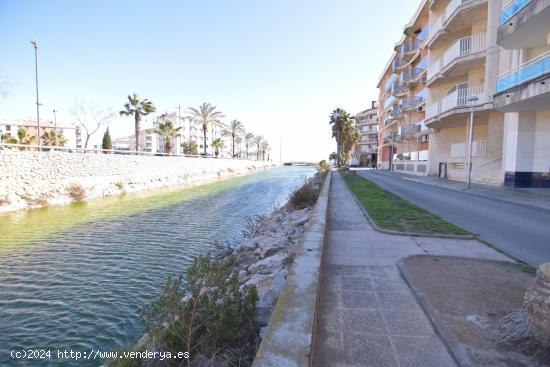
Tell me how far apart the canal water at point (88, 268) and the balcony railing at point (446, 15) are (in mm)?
20643

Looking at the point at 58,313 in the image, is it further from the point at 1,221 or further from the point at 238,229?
the point at 1,221

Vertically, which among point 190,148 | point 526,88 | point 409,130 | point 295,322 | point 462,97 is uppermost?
point 462,97

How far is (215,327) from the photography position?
287cm

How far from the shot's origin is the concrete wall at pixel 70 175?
52.0 feet

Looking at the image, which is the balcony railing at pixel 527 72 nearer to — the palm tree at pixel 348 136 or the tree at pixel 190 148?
the palm tree at pixel 348 136

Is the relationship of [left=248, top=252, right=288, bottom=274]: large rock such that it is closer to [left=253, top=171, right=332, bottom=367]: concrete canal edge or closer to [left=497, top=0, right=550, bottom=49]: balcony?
[left=253, top=171, right=332, bottom=367]: concrete canal edge

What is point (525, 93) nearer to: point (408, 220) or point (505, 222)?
point (505, 222)

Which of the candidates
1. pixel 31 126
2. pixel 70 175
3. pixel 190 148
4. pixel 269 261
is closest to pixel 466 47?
pixel 269 261

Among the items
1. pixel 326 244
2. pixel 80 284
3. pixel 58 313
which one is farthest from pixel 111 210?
pixel 326 244

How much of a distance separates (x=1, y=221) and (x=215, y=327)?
49.1 ft

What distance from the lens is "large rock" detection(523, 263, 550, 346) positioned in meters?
2.25

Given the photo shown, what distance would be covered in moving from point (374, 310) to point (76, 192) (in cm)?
2135

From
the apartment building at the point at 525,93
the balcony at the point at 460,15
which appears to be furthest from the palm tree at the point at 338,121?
the apartment building at the point at 525,93

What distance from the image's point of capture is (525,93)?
13547 mm
